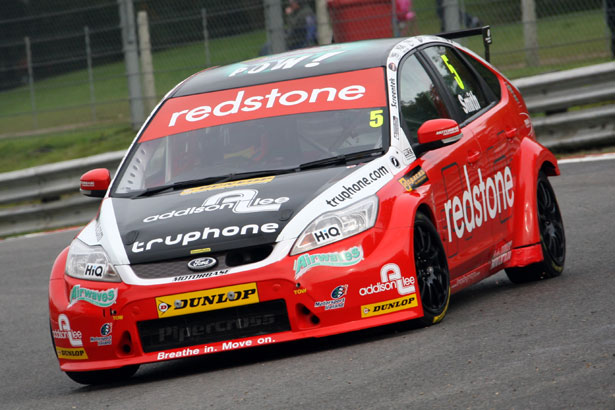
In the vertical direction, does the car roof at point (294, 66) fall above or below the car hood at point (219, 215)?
above

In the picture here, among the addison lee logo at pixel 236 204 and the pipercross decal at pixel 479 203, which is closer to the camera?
the addison lee logo at pixel 236 204

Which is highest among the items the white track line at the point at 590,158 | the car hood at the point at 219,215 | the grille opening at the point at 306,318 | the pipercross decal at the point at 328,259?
the car hood at the point at 219,215

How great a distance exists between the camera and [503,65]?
16.5m

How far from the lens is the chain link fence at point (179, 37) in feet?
51.8

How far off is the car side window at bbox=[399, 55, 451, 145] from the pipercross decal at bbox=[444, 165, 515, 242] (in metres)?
0.40

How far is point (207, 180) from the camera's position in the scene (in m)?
7.00

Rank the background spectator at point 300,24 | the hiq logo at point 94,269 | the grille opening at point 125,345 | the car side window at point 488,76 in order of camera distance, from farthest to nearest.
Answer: the background spectator at point 300,24 → the car side window at point 488,76 → the hiq logo at point 94,269 → the grille opening at point 125,345

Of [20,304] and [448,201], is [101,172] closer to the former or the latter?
[448,201]

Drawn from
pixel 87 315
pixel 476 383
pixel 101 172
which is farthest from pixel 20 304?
pixel 476 383

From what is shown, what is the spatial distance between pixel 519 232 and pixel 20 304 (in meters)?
4.14

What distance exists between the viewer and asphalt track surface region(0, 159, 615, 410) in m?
5.03

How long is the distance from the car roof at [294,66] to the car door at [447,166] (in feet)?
0.74

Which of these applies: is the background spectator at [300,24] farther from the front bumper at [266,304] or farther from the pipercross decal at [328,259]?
the pipercross decal at [328,259]

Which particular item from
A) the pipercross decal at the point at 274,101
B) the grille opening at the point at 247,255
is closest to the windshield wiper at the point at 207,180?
the pipercross decal at the point at 274,101
